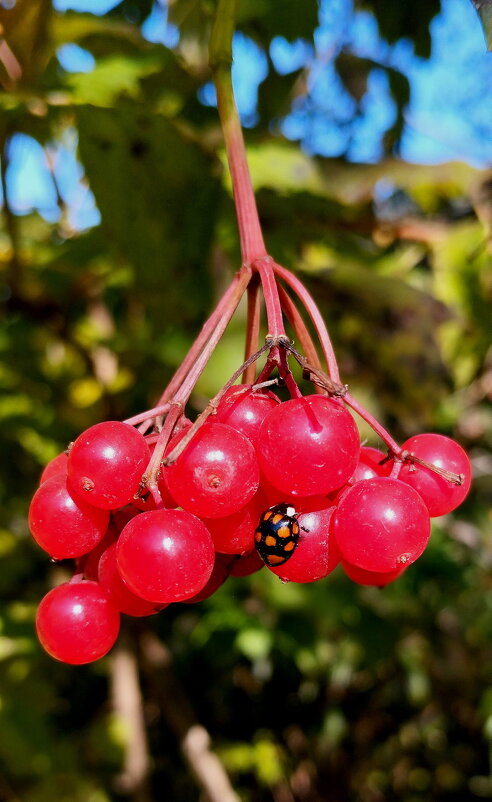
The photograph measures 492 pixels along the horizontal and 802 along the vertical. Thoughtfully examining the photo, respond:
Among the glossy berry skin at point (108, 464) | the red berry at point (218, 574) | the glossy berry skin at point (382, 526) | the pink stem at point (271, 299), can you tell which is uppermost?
the pink stem at point (271, 299)

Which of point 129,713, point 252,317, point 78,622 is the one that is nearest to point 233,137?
point 252,317

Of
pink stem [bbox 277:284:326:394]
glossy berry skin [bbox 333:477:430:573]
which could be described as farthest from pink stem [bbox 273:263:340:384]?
glossy berry skin [bbox 333:477:430:573]

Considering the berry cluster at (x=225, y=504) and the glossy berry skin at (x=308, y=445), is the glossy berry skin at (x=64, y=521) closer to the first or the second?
the berry cluster at (x=225, y=504)

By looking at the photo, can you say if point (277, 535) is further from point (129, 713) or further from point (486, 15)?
point (129, 713)

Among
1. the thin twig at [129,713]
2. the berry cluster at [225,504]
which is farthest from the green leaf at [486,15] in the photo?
the thin twig at [129,713]

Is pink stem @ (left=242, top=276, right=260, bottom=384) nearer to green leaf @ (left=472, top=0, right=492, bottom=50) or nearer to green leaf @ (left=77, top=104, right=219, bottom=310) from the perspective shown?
green leaf @ (left=472, top=0, right=492, bottom=50)

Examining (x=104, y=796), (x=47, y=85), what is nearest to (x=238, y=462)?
(x=47, y=85)
